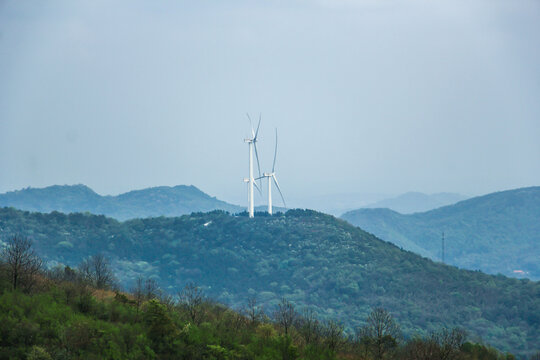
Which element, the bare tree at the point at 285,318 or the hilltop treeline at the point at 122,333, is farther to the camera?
the bare tree at the point at 285,318

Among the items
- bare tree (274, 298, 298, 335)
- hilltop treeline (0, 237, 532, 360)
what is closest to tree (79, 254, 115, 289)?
hilltop treeline (0, 237, 532, 360)

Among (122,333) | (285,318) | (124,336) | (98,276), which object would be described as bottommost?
(285,318)

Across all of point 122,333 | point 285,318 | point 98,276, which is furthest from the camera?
point 98,276

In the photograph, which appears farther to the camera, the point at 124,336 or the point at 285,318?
the point at 285,318

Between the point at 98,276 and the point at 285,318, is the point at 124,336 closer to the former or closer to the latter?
the point at 285,318

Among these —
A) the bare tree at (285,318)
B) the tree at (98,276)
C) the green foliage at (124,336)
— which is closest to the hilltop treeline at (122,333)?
the green foliage at (124,336)

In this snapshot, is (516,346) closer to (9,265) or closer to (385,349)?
(385,349)

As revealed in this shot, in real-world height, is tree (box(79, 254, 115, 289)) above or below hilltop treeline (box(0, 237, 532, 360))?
above

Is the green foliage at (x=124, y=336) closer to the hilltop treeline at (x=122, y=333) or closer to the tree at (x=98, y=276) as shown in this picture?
the hilltop treeline at (x=122, y=333)

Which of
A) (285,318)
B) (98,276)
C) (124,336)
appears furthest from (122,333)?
(98,276)

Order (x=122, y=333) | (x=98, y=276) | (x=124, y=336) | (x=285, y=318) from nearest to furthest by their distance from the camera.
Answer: (x=124, y=336), (x=122, y=333), (x=285, y=318), (x=98, y=276)

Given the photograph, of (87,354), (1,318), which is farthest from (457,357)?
(1,318)

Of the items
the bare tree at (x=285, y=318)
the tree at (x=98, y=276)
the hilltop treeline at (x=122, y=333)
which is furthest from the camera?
the tree at (x=98, y=276)

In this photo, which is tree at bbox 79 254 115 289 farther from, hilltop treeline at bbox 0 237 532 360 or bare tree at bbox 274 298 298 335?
bare tree at bbox 274 298 298 335
